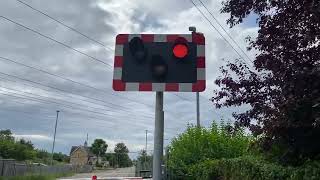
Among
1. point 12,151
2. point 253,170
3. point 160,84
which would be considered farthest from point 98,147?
point 160,84

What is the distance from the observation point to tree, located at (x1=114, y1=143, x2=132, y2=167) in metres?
161

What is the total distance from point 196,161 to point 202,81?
52.8 feet

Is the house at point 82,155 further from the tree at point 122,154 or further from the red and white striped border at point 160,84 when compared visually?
the red and white striped border at point 160,84

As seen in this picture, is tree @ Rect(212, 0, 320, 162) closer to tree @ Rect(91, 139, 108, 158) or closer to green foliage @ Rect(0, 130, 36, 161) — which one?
green foliage @ Rect(0, 130, 36, 161)

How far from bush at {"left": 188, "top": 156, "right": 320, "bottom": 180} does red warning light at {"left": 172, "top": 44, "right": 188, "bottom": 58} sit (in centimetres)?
470

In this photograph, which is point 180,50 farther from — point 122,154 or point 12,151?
point 122,154

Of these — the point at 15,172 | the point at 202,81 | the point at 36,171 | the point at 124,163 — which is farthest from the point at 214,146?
the point at 124,163

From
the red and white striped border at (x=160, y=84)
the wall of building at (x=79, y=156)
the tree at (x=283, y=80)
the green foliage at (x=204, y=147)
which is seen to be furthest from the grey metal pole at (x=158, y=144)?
the wall of building at (x=79, y=156)

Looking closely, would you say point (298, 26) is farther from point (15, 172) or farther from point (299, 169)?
point (15, 172)

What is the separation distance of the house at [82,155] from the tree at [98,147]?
4.40ft

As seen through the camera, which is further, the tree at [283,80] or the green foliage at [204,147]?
the green foliage at [204,147]

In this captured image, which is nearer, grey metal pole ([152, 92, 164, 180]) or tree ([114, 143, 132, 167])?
grey metal pole ([152, 92, 164, 180])

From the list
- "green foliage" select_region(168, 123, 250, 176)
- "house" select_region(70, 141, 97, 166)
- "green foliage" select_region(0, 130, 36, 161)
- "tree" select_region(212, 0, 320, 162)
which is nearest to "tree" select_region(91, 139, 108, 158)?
"house" select_region(70, 141, 97, 166)

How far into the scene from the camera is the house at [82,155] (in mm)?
157050
